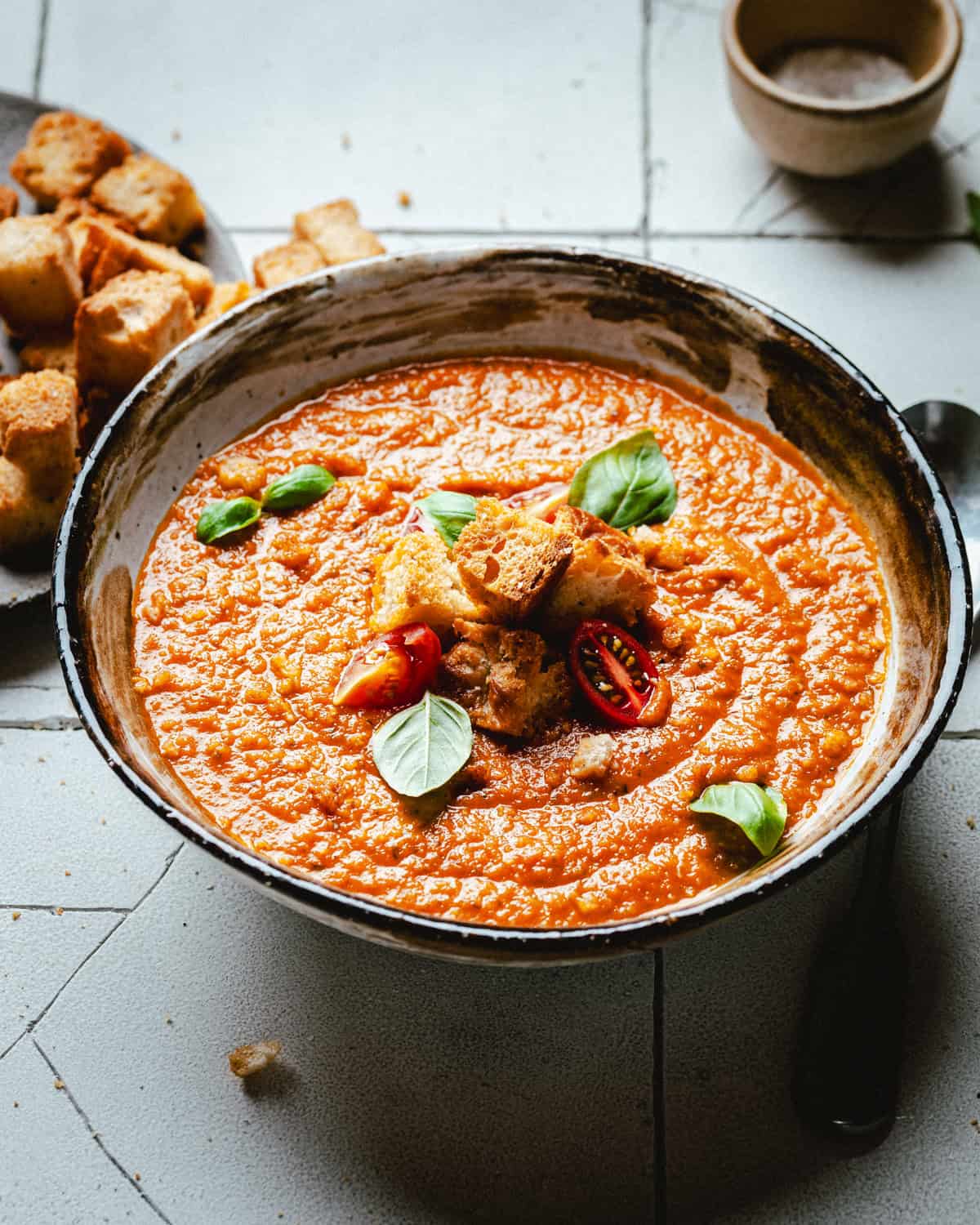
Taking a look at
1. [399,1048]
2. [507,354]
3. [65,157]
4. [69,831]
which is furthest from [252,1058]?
[65,157]

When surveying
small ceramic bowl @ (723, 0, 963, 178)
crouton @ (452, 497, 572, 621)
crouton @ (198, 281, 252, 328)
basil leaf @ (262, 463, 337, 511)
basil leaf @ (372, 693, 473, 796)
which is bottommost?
basil leaf @ (372, 693, 473, 796)

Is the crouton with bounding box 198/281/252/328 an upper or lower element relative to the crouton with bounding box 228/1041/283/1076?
upper

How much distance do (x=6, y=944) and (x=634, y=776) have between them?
1.44m

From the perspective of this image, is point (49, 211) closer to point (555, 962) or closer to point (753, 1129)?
point (555, 962)

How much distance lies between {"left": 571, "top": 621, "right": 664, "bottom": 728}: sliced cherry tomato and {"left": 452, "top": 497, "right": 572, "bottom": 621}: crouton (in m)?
0.17

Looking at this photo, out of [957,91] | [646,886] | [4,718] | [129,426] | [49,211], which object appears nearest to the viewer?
[646,886]

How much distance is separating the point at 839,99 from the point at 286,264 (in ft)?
6.04

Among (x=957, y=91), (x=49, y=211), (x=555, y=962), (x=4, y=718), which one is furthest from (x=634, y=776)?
(x=957, y=91)

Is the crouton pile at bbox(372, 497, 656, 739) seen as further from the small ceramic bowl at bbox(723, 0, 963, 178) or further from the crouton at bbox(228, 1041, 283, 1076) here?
the small ceramic bowl at bbox(723, 0, 963, 178)

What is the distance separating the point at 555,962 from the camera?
2434 millimetres

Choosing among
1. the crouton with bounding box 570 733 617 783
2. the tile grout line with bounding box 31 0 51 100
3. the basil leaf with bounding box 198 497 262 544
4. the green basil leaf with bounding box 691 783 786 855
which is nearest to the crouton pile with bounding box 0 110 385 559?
the basil leaf with bounding box 198 497 262 544

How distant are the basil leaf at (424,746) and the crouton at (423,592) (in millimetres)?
178

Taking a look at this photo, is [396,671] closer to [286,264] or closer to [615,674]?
[615,674]

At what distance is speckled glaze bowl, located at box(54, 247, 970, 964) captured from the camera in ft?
8.07
